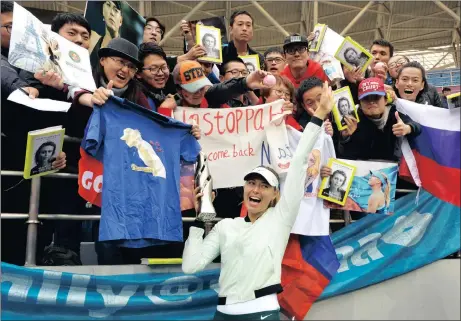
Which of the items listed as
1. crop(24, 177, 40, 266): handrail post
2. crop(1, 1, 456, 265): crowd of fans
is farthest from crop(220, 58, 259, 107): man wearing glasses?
crop(24, 177, 40, 266): handrail post

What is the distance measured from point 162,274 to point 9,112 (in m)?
1.39

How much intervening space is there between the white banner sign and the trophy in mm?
304

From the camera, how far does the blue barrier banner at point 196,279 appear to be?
3.49 metres

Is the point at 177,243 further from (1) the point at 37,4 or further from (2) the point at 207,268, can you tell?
(1) the point at 37,4

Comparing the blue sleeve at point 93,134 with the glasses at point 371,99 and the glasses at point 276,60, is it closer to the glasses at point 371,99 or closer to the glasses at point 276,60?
the glasses at point 371,99

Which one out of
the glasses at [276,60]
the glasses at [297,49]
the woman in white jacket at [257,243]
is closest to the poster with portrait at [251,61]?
the glasses at [276,60]

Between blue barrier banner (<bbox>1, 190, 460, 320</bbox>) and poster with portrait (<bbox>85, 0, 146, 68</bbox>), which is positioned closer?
blue barrier banner (<bbox>1, 190, 460, 320</bbox>)

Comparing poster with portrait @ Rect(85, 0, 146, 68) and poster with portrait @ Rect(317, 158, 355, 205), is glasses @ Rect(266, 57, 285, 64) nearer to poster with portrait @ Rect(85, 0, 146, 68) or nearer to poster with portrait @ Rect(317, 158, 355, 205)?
poster with portrait @ Rect(85, 0, 146, 68)

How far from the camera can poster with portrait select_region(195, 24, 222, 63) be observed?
4910mm

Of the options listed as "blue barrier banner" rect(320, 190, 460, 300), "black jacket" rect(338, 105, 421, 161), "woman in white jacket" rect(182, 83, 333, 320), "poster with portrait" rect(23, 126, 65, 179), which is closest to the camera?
"woman in white jacket" rect(182, 83, 333, 320)

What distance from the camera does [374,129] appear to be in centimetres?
461

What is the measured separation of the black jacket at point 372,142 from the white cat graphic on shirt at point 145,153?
1.54m

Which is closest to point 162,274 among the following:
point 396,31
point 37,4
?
point 37,4

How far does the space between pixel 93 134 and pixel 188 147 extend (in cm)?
73
